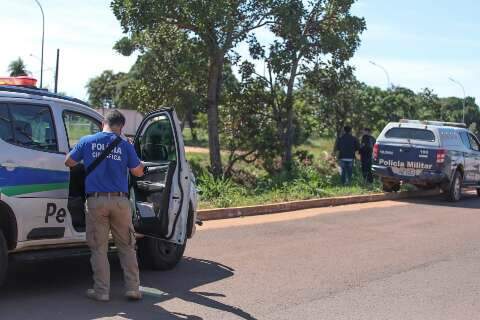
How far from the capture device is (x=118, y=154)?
582cm

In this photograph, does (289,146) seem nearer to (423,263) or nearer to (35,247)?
(423,263)

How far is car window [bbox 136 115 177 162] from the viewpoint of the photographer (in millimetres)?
7054

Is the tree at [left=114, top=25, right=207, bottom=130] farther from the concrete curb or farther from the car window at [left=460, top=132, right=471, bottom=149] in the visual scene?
the car window at [left=460, top=132, right=471, bottom=149]

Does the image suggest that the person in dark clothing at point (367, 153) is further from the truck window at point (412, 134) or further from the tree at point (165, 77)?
the tree at point (165, 77)

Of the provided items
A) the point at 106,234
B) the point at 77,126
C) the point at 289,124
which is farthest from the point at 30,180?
the point at 289,124

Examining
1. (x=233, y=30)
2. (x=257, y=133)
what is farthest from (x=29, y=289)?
(x=257, y=133)

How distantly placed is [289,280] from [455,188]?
10526 mm

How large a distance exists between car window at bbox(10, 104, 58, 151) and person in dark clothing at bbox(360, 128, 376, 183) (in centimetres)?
1311

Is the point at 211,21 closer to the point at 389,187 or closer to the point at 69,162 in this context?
the point at 389,187

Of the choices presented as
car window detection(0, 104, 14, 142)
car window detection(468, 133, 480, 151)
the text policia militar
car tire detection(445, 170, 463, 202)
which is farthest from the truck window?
Answer: car window detection(0, 104, 14, 142)

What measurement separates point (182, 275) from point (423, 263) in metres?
3.19

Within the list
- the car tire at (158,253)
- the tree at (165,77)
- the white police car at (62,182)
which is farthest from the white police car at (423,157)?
the car tire at (158,253)

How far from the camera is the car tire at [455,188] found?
632 inches

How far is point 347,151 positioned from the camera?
1716 cm
